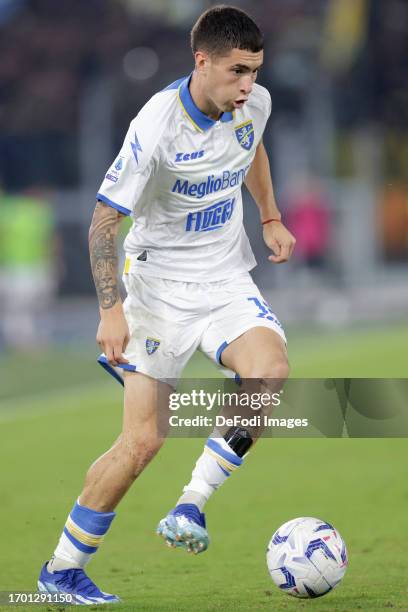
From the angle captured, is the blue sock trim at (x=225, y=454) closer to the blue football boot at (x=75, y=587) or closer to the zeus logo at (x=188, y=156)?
the blue football boot at (x=75, y=587)

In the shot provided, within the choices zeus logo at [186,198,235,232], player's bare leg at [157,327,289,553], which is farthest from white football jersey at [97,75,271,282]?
player's bare leg at [157,327,289,553]

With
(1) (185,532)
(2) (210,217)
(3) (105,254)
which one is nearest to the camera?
(1) (185,532)

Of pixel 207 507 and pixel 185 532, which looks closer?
pixel 185 532

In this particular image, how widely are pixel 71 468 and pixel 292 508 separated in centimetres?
222

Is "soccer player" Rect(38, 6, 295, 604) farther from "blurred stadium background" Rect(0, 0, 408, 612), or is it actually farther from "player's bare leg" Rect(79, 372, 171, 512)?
"blurred stadium background" Rect(0, 0, 408, 612)

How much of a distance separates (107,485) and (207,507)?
3334mm

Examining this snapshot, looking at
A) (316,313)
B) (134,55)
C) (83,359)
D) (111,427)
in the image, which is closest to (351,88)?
(134,55)

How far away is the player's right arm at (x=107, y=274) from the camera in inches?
220

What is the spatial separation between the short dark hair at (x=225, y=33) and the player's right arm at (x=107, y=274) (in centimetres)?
77

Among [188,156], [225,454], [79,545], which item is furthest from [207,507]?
[188,156]

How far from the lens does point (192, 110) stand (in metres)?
5.89

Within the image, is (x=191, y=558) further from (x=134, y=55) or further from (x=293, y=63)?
(x=134, y=55)

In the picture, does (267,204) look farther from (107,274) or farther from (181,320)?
(107,274)

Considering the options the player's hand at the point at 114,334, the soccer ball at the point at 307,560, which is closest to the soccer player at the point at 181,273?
the player's hand at the point at 114,334
